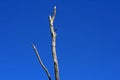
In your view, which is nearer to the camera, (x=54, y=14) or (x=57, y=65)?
(x=57, y=65)

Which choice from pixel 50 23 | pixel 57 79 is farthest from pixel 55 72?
pixel 50 23

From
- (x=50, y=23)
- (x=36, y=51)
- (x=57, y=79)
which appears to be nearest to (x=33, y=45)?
(x=36, y=51)

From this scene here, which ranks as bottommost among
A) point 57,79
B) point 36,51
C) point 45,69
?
point 57,79

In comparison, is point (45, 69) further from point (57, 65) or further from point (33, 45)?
point (33, 45)

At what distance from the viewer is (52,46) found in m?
6.52

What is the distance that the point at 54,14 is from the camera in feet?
23.2

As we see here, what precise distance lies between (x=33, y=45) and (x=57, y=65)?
0.92m

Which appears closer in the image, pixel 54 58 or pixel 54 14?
pixel 54 58

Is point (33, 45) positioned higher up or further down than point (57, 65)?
higher up

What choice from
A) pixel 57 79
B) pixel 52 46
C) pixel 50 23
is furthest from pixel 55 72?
pixel 50 23

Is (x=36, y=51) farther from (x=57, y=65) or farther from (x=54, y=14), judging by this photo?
(x=54, y=14)

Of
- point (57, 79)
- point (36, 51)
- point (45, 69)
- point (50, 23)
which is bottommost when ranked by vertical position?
point (57, 79)

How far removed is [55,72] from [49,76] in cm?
23

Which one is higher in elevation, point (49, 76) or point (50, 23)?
point (50, 23)
